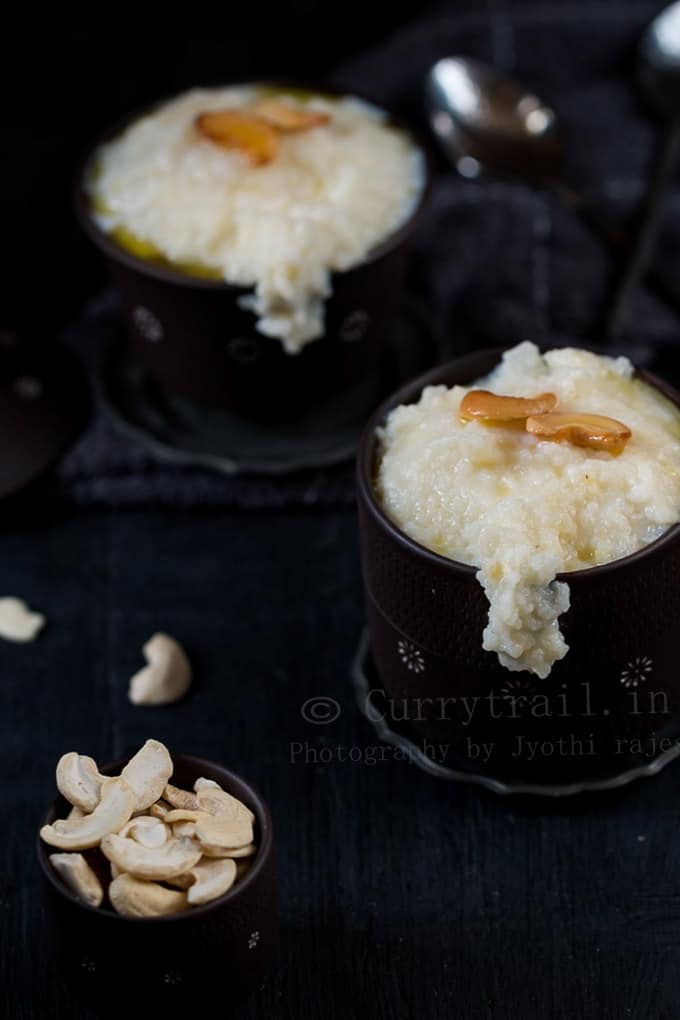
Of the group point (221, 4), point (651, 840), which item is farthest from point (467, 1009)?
point (221, 4)

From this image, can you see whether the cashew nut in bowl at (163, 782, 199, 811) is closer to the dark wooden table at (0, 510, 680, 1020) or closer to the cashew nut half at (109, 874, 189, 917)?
the cashew nut half at (109, 874, 189, 917)

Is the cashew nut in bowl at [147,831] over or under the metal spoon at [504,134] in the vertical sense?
over

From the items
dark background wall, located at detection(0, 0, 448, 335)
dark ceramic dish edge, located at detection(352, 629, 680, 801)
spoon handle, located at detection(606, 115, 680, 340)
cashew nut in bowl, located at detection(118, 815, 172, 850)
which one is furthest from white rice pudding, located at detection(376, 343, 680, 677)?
dark background wall, located at detection(0, 0, 448, 335)

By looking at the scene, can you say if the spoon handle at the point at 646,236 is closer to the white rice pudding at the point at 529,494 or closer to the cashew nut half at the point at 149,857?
the white rice pudding at the point at 529,494

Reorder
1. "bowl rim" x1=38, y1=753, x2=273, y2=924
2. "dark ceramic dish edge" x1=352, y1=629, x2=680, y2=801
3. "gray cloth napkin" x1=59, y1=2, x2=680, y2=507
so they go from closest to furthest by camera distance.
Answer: "bowl rim" x1=38, y1=753, x2=273, y2=924
"dark ceramic dish edge" x1=352, y1=629, x2=680, y2=801
"gray cloth napkin" x1=59, y1=2, x2=680, y2=507

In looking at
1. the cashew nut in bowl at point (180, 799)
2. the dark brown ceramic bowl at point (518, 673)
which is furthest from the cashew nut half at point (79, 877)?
the dark brown ceramic bowl at point (518, 673)

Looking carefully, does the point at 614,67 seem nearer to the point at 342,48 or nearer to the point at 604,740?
the point at 342,48

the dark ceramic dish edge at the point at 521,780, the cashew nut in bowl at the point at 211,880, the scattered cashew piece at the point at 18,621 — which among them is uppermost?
the cashew nut in bowl at the point at 211,880
